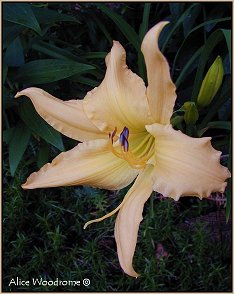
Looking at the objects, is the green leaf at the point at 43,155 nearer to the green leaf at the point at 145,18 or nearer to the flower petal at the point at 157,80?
the green leaf at the point at 145,18

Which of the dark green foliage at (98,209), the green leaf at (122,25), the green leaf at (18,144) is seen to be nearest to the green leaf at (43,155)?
the dark green foliage at (98,209)

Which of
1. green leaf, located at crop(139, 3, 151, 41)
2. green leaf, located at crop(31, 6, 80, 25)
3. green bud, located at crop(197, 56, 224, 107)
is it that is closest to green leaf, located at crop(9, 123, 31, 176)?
green leaf, located at crop(31, 6, 80, 25)

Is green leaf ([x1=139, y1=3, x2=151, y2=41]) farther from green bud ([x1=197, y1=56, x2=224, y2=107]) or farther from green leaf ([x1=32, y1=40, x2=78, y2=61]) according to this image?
green bud ([x1=197, y1=56, x2=224, y2=107])

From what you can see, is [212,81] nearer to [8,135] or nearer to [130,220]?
[130,220]

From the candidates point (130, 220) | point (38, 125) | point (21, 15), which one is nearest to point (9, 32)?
point (21, 15)

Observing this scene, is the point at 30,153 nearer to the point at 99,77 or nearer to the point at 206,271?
the point at 99,77

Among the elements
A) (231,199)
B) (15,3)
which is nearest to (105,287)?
(231,199)
